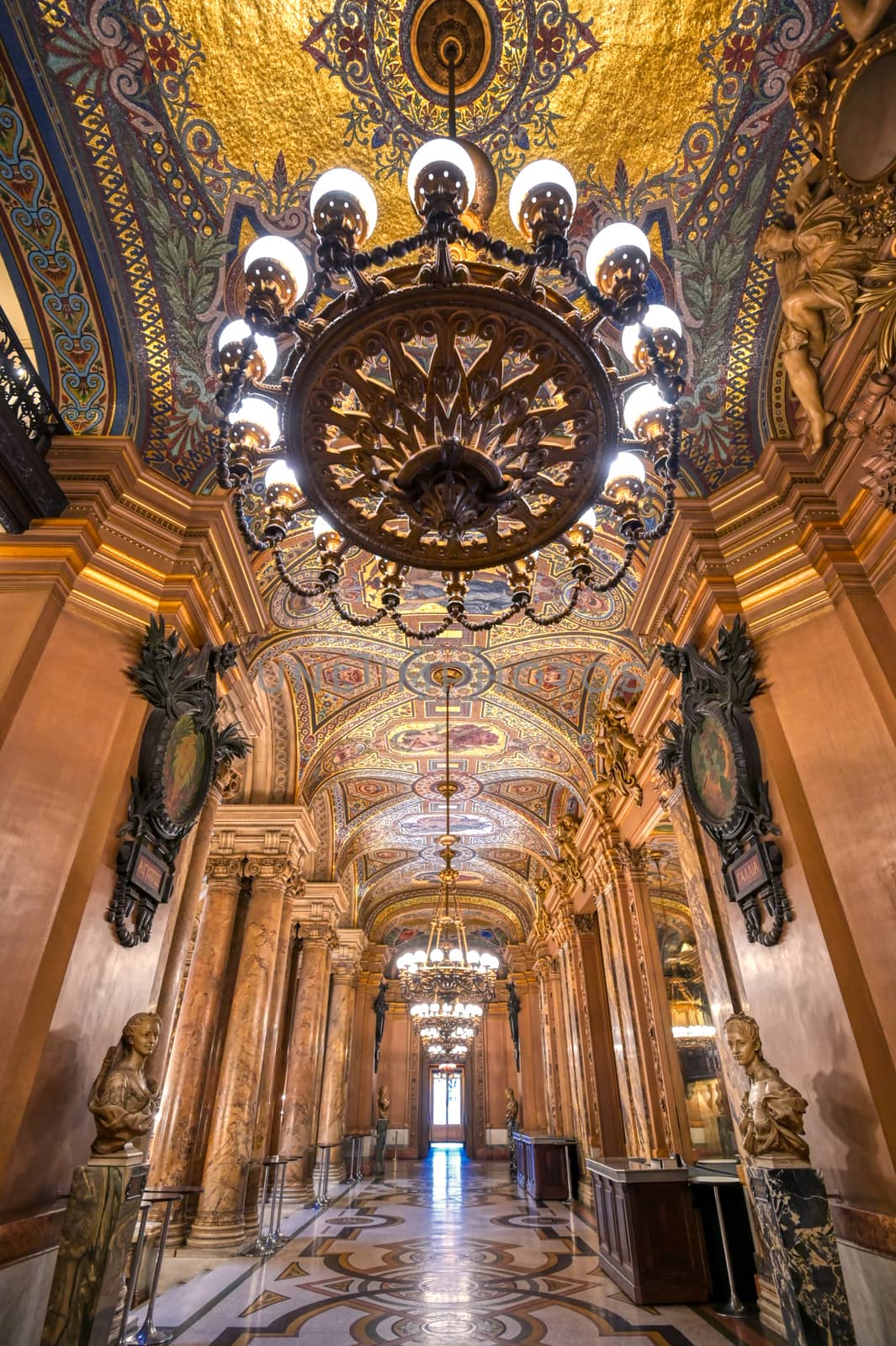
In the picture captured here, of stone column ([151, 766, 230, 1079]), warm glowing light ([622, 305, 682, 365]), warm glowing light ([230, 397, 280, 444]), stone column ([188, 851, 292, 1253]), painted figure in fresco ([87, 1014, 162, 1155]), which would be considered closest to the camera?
warm glowing light ([622, 305, 682, 365])

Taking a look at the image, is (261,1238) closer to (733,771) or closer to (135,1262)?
(135,1262)

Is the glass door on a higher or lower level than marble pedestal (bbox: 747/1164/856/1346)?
higher

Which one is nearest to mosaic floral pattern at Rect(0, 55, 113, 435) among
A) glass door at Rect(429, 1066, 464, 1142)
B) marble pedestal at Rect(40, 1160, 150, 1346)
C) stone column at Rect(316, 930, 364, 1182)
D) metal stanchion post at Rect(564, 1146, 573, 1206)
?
marble pedestal at Rect(40, 1160, 150, 1346)

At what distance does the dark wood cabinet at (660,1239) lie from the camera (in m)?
4.98

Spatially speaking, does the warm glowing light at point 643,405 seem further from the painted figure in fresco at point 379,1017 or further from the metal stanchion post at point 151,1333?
the painted figure in fresco at point 379,1017

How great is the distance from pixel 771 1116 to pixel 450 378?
3643mm

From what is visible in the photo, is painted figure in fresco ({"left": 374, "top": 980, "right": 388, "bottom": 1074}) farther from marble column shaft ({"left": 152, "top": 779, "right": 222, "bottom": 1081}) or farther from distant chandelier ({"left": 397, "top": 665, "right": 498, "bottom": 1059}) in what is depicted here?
marble column shaft ({"left": 152, "top": 779, "right": 222, "bottom": 1081})

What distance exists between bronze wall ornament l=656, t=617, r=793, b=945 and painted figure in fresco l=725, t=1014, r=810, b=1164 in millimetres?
805

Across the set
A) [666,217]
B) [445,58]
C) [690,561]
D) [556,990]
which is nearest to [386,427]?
[445,58]

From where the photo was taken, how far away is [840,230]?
376 centimetres

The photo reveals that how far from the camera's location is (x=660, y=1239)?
5152mm

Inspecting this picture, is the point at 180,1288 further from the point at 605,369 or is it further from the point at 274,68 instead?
the point at 274,68

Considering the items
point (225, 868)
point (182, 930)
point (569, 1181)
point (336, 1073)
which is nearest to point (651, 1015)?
point (569, 1181)

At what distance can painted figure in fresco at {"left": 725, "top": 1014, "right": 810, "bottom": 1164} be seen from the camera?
3311 millimetres
